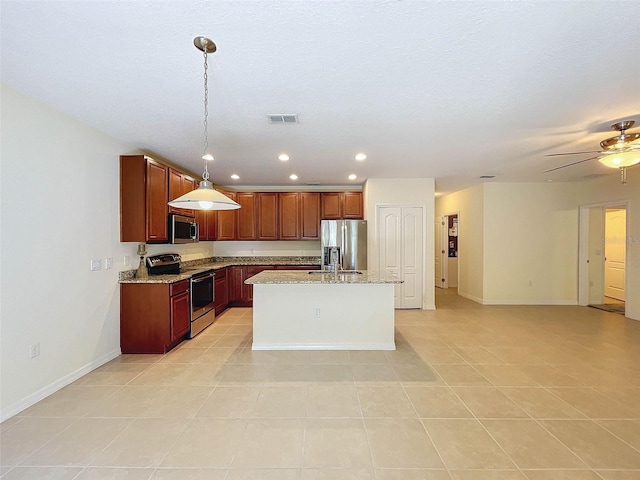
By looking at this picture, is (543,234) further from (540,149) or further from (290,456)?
(290,456)

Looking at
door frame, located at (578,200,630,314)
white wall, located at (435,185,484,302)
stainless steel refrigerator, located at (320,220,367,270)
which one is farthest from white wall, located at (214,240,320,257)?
door frame, located at (578,200,630,314)

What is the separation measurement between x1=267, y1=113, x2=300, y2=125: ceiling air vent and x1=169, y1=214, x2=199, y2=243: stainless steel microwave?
7.09ft

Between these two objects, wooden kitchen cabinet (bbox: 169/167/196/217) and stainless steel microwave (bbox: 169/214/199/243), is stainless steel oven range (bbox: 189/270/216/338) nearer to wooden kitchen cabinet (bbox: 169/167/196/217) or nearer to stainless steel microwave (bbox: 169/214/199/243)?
stainless steel microwave (bbox: 169/214/199/243)

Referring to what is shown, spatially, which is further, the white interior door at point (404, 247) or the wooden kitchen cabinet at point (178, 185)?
the white interior door at point (404, 247)

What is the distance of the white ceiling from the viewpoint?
→ 1.53 meters

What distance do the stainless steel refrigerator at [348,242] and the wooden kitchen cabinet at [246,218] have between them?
155cm

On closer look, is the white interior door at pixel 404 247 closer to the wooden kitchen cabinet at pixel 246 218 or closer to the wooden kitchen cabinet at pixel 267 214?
the wooden kitchen cabinet at pixel 267 214

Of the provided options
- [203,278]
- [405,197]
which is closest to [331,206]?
[405,197]

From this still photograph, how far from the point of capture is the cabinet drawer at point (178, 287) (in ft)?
11.5

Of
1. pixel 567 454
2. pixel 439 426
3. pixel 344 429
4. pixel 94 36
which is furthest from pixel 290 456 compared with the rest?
pixel 94 36

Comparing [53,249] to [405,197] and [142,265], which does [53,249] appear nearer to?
[142,265]

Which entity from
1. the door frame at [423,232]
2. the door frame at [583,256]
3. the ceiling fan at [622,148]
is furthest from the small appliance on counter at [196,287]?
the door frame at [583,256]

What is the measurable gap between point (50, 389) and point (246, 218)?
3.95 meters

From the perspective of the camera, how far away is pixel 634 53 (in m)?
1.83
